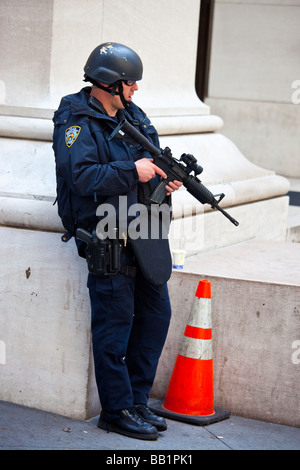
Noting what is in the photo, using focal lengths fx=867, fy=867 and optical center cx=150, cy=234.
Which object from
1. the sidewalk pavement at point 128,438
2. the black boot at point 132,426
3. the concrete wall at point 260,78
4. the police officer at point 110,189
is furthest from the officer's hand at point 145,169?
the concrete wall at point 260,78

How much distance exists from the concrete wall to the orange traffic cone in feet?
21.3

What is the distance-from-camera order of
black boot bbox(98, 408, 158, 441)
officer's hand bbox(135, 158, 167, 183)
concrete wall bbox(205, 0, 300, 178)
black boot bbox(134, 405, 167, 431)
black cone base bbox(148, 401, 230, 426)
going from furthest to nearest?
concrete wall bbox(205, 0, 300, 178) → black cone base bbox(148, 401, 230, 426) → black boot bbox(134, 405, 167, 431) → black boot bbox(98, 408, 158, 441) → officer's hand bbox(135, 158, 167, 183)

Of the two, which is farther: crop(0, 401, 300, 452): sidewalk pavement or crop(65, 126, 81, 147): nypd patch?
crop(0, 401, 300, 452): sidewalk pavement

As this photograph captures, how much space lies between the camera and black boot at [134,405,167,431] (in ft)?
14.1

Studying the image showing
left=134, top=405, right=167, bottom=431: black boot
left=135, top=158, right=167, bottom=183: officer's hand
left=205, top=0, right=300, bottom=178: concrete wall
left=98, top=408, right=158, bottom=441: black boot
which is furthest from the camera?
left=205, top=0, right=300, bottom=178: concrete wall

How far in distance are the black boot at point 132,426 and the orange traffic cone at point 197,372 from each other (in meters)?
0.34

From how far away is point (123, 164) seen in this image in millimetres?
3992

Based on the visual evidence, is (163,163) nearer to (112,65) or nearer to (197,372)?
(112,65)

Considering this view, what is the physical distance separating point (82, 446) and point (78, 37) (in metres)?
2.16

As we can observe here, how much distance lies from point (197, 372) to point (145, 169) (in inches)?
45.5

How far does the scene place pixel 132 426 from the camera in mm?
4164

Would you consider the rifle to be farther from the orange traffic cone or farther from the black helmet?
the orange traffic cone

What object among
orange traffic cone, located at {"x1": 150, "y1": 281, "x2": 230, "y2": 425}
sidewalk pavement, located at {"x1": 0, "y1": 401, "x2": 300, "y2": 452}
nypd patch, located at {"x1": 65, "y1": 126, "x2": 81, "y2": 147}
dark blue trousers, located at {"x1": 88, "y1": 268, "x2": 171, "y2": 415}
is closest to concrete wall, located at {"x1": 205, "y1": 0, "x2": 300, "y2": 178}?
orange traffic cone, located at {"x1": 150, "y1": 281, "x2": 230, "y2": 425}

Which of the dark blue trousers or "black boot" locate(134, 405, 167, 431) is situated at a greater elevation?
the dark blue trousers
